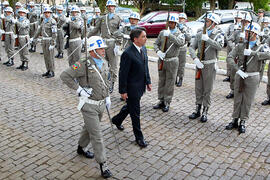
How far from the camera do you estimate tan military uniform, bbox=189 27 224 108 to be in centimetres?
628

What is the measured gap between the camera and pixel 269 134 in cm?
614

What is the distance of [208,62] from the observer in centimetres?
646

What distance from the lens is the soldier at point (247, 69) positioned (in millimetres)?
5734

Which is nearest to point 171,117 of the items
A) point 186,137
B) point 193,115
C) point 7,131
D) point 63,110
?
point 193,115

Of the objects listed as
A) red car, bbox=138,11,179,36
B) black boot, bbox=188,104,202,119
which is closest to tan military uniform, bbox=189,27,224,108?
black boot, bbox=188,104,202,119

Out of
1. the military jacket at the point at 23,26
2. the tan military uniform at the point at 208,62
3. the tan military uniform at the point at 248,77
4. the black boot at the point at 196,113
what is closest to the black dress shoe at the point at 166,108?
the black boot at the point at 196,113

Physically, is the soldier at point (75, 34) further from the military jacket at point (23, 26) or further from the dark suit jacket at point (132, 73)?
the dark suit jacket at point (132, 73)

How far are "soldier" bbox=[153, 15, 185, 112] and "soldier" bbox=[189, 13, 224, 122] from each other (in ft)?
1.57

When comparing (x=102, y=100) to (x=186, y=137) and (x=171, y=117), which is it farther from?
(x=171, y=117)

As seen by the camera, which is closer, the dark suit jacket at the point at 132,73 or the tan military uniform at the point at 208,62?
the dark suit jacket at the point at 132,73

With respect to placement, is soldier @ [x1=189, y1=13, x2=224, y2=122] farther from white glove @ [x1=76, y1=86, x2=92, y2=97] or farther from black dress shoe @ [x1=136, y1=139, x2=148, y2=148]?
white glove @ [x1=76, y1=86, x2=92, y2=97]

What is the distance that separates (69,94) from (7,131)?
2.54 meters

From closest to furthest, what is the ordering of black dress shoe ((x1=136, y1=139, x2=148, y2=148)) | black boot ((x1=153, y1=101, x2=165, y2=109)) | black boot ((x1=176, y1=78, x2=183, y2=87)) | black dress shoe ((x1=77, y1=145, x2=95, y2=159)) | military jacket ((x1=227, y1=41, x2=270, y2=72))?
black dress shoe ((x1=77, y1=145, x2=95, y2=159))
black dress shoe ((x1=136, y1=139, x2=148, y2=148))
military jacket ((x1=227, y1=41, x2=270, y2=72))
black boot ((x1=153, y1=101, x2=165, y2=109))
black boot ((x1=176, y1=78, x2=183, y2=87))

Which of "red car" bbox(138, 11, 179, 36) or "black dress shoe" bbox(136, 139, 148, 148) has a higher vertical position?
"red car" bbox(138, 11, 179, 36)
